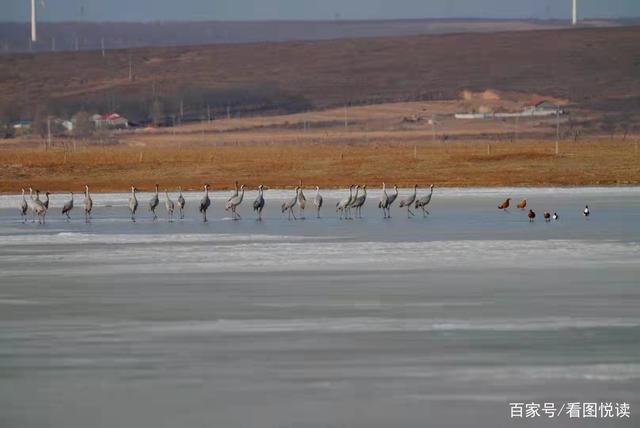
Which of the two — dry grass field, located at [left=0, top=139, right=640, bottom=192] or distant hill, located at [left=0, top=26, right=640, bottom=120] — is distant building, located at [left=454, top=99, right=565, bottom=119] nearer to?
distant hill, located at [left=0, top=26, right=640, bottom=120]

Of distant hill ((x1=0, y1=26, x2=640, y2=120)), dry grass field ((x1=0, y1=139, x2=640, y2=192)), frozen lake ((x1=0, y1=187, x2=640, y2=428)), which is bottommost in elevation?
frozen lake ((x1=0, y1=187, x2=640, y2=428))

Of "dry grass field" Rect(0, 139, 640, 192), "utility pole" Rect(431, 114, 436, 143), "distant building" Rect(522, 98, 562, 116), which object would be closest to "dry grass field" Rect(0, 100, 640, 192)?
"dry grass field" Rect(0, 139, 640, 192)

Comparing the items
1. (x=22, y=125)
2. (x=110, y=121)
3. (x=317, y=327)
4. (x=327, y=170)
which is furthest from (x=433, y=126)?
(x=317, y=327)

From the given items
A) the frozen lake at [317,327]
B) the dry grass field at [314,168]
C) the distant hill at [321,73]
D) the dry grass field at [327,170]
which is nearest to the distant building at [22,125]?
the distant hill at [321,73]

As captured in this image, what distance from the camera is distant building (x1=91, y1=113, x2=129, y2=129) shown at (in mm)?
110438

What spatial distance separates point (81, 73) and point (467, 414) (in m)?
138

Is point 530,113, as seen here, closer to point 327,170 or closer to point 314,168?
point 314,168

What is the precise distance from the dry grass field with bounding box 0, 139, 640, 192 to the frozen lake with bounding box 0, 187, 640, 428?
59.2 ft

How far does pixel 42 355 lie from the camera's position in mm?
11961

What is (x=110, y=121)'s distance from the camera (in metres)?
114

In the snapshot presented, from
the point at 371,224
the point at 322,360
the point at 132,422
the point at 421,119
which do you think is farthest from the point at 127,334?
the point at 421,119

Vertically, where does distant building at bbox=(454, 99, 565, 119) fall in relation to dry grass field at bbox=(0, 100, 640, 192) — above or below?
above

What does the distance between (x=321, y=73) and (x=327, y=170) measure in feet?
308

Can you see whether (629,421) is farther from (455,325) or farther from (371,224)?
(371,224)
